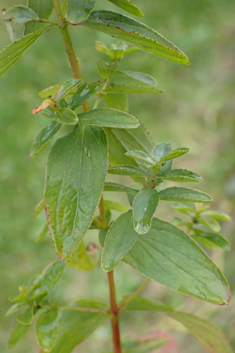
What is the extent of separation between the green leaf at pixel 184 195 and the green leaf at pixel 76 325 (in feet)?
0.62

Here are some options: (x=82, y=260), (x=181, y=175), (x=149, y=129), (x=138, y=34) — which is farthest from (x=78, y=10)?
(x=149, y=129)

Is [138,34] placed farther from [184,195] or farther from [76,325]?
[76,325]

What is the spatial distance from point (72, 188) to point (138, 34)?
14 centimetres

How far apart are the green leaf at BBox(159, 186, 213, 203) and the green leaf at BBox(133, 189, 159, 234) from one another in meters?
0.02

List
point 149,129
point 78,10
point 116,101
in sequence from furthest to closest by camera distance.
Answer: point 149,129
point 116,101
point 78,10

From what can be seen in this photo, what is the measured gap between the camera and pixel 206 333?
440mm

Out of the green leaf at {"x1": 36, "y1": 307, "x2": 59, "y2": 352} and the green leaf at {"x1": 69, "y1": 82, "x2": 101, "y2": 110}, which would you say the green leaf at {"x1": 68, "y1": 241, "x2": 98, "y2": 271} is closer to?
the green leaf at {"x1": 36, "y1": 307, "x2": 59, "y2": 352}

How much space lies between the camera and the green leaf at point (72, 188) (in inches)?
12.0

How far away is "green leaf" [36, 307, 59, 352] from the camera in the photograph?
1.20 ft

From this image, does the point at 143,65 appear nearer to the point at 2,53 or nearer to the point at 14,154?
the point at 14,154

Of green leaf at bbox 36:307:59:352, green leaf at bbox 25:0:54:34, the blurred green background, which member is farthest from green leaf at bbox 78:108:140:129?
the blurred green background

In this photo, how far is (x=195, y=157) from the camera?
1.76m

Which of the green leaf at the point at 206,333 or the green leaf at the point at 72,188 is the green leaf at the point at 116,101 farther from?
the green leaf at the point at 206,333

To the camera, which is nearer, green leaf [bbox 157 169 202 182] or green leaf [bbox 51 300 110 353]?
Result: green leaf [bbox 157 169 202 182]
